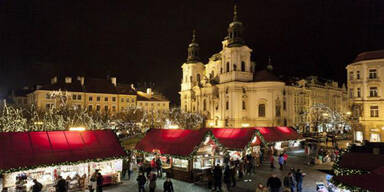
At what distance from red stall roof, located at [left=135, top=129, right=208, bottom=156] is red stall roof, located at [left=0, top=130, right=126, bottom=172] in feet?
10.8

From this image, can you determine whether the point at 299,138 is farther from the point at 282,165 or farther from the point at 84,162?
the point at 84,162

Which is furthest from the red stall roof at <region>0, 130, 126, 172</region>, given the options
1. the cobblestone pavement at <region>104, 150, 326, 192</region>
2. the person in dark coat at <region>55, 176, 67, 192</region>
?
the cobblestone pavement at <region>104, 150, 326, 192</region>

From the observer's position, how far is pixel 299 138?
94.3ft

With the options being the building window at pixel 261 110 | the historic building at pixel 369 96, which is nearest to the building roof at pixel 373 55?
the historic building at pixel 369 96

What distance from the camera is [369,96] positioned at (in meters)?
34.1

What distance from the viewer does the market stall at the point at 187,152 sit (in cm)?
1638

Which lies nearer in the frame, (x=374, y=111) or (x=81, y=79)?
(x=374, y=111)

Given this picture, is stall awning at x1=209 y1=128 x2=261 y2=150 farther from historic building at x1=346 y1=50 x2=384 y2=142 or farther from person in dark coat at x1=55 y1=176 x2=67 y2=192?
historic building at x1=346 y1=50 x2=384 y2=142

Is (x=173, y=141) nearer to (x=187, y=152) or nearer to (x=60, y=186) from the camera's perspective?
(x=187, y=152)

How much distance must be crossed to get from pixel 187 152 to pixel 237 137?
5.82 m

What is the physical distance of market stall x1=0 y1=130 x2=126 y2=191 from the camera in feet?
39.7

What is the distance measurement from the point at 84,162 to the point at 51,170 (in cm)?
155

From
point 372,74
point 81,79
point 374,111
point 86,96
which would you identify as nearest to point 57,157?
point 374,111

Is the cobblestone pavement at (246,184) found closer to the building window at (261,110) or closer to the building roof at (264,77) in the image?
the building window at (261,110)
